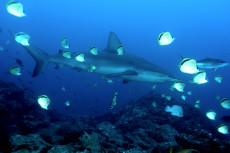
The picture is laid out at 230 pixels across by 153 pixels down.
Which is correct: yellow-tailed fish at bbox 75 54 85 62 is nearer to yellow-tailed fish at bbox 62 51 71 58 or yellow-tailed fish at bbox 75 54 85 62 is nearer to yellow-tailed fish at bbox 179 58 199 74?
yellow-tailed fish at bbox 62 51 71 58

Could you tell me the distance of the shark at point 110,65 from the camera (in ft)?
25.1

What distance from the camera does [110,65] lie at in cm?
812

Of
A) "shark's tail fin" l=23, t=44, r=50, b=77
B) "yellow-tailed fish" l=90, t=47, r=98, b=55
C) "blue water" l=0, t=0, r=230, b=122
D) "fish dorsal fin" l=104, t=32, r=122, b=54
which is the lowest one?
"shark's tail fin" l=23, t=44, r=50, b=77

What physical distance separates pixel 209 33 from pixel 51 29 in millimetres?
133765

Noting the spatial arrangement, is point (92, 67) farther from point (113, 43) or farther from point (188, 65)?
point (188, 65)

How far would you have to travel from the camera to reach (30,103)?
359 inches

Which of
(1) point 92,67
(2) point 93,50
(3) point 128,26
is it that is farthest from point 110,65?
(3) point 128,26

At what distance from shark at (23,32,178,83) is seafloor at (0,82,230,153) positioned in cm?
209

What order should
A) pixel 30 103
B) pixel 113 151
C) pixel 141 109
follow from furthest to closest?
pixel 141 109
pixel 30 103
pixel 113 151

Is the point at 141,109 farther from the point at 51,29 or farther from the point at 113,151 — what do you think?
the point at 51,29

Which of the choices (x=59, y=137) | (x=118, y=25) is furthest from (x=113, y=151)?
(x=118, y=25)

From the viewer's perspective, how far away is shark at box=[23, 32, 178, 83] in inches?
301

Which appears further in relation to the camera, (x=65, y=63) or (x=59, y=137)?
(x=65, y=63)

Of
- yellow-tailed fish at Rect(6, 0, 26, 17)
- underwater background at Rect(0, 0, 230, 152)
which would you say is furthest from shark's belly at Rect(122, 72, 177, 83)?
underwater background at Rect(0, 0, 230, 152)
